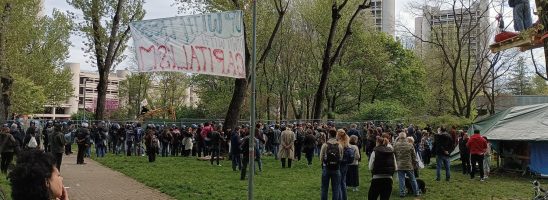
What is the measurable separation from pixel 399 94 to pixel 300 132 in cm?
2635

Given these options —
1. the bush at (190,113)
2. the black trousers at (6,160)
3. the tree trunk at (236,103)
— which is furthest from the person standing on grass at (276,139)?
the bush at (190,113)

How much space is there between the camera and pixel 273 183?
1503cm

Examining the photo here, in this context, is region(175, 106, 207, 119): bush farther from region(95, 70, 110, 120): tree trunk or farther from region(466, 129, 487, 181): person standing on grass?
region(466, 129, 487, 181): person standing on grass

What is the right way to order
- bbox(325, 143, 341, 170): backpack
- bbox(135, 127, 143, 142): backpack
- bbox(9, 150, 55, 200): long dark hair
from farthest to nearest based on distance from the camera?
bbox(135, 127, 143, 142): backpack, bbox(325, 143, 341, 170): backpack, bbox(9, 150, 55, 200): long dark hair

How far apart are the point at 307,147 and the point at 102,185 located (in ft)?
29.0

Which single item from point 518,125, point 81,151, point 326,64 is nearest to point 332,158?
point 518,125

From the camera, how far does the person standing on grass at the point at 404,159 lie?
1272 cm

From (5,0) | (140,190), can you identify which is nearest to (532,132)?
(140,190)

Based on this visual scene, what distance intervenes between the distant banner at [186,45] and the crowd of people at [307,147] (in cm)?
233

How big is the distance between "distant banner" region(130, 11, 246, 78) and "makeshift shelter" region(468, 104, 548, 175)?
14390 mm

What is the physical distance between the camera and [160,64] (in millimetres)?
7648

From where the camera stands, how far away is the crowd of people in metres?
10.8

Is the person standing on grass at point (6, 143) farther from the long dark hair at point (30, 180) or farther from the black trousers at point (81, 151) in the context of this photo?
the long dark hair at point (30, 180)

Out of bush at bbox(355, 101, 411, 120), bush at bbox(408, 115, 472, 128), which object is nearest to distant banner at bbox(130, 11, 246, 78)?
bush at bbox(408, 115, 472, 128)
